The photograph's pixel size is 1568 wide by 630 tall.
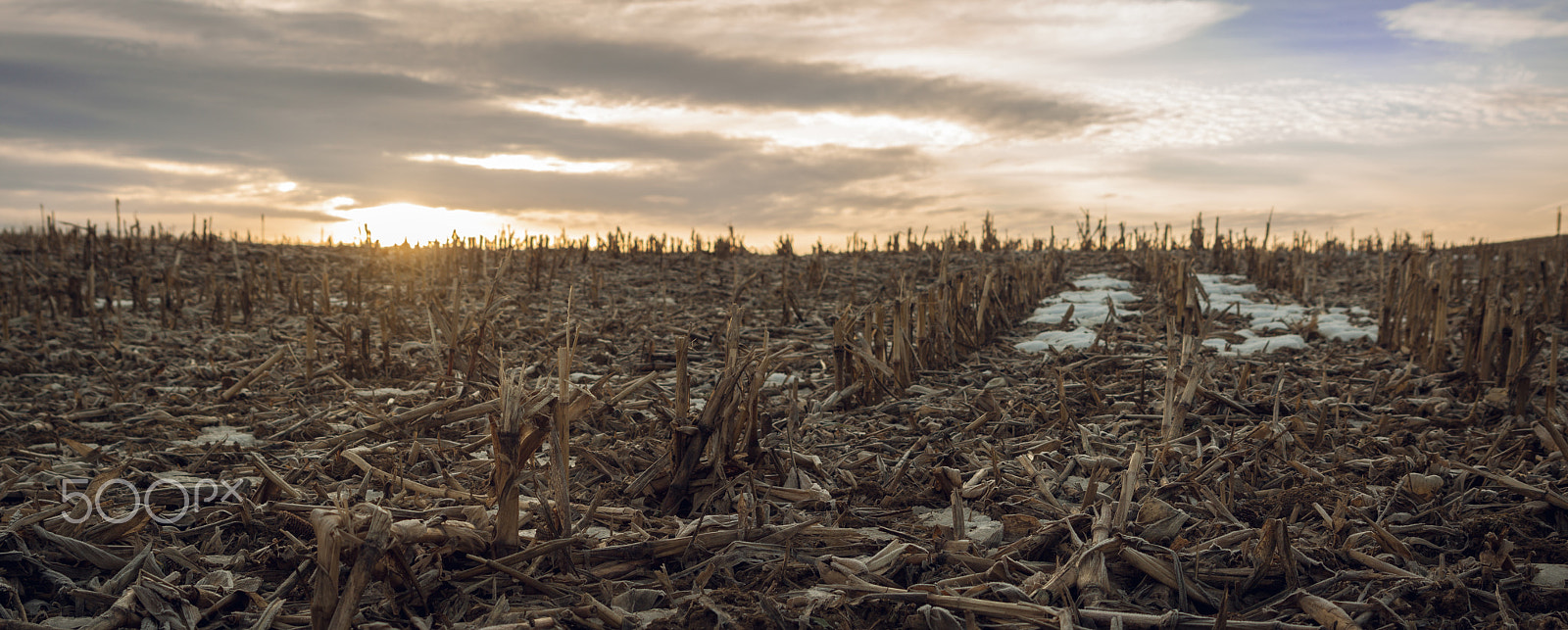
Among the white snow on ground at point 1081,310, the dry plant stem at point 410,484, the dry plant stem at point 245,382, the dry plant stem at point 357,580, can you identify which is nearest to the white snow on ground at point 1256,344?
the white snow on ground at point 1081,310

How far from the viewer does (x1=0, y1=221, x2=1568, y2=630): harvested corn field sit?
2803mm

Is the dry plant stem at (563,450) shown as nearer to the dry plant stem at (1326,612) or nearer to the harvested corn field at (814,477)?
the harvested corn field at (814,477)

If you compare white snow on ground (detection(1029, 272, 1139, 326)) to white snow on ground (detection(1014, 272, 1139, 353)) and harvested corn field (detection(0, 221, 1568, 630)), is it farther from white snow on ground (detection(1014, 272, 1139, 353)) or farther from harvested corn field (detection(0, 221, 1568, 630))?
harvested corn field (detection(0, 221, 1568, 630))

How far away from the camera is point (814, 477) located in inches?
159

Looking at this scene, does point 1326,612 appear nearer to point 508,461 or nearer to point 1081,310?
point 508,461

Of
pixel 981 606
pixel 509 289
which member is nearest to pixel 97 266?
pixel 509 289

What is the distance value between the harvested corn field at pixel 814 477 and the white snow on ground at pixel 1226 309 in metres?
0.13

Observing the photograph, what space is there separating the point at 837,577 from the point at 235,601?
2.02 m

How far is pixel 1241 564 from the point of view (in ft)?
10.2

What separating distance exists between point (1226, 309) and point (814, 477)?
6762 mm

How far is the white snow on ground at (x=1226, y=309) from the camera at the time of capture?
7.63m

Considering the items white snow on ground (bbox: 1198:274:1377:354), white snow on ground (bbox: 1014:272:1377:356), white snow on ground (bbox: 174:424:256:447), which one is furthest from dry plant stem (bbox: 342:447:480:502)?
white snow on ground (bbox: 1198:274:1377:354)

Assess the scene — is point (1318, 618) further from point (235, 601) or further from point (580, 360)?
point (580, 360)

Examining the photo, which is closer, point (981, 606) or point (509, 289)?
point (981, 606)
